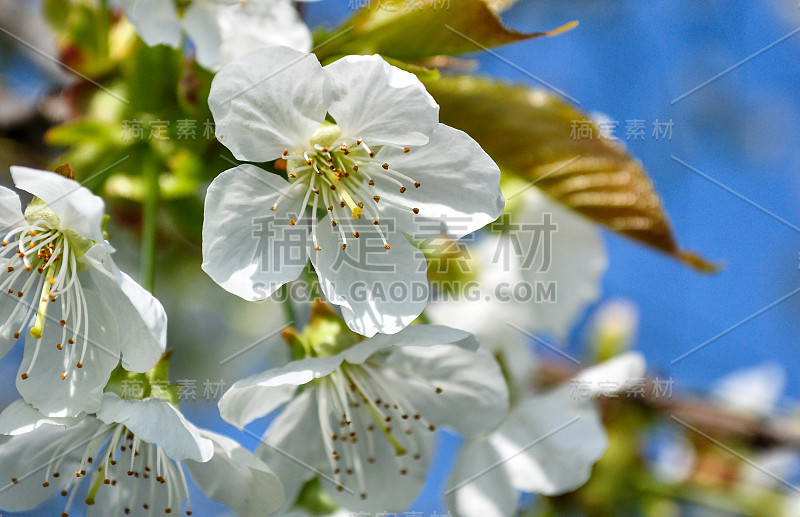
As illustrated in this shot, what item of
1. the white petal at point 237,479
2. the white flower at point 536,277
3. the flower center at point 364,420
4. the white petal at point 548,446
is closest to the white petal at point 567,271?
the white flower at point 536,277

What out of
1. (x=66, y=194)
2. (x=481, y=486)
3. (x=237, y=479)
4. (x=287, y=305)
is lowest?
(x=481, y=486)

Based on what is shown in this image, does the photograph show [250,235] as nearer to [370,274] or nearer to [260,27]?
[370,274]

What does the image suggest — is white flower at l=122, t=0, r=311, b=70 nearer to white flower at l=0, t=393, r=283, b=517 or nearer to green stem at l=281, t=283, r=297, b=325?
green stem at l=281, t=283, r=297, b=325

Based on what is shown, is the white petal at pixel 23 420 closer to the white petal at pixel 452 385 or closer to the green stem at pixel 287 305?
the green stem at pixel 287 305

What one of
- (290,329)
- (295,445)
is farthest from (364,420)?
(290,329)

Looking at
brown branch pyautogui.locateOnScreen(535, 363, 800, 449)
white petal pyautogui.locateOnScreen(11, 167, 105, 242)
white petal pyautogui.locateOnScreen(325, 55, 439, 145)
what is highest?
white petal pyautogui.locateOnScreen(325, 55, 439, 145)

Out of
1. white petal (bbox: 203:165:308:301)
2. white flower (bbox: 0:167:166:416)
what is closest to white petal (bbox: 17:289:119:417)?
white flower (bbox: 0:167:166:416)
